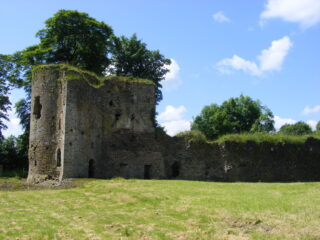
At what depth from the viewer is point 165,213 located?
1439 cm

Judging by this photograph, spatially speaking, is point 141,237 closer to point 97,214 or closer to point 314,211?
point 97,214

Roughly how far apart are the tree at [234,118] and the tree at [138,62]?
57.2ft

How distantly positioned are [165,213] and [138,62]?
29801 millimetres

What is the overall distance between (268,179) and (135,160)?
11196 mm

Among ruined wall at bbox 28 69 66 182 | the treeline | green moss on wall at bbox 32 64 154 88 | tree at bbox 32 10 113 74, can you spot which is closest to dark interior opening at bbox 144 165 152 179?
green moss on wall at bbox 32 64 154 88

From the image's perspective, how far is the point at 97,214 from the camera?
A: 14.4 metres

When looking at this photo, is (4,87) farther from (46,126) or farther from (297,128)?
(297,128)

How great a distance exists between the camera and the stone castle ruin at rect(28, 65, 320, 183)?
2609 centimetres

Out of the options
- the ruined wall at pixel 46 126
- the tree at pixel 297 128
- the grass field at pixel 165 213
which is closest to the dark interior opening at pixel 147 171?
the ruined wall at pixel 46 126

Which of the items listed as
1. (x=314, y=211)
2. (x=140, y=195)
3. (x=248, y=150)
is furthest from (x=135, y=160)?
(x=314, y=211)

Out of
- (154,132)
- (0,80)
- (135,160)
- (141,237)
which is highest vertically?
(0,80)

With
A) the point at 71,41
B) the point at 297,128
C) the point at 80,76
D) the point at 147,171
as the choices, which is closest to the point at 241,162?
the point at 147,171

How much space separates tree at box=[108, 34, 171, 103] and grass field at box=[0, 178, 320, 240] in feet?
79.0

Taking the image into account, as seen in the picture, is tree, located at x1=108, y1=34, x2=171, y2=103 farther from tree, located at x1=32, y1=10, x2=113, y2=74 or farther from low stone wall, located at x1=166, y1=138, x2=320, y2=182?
low stone wall, located at x1=166, y1=138, x2=320, y2=182
